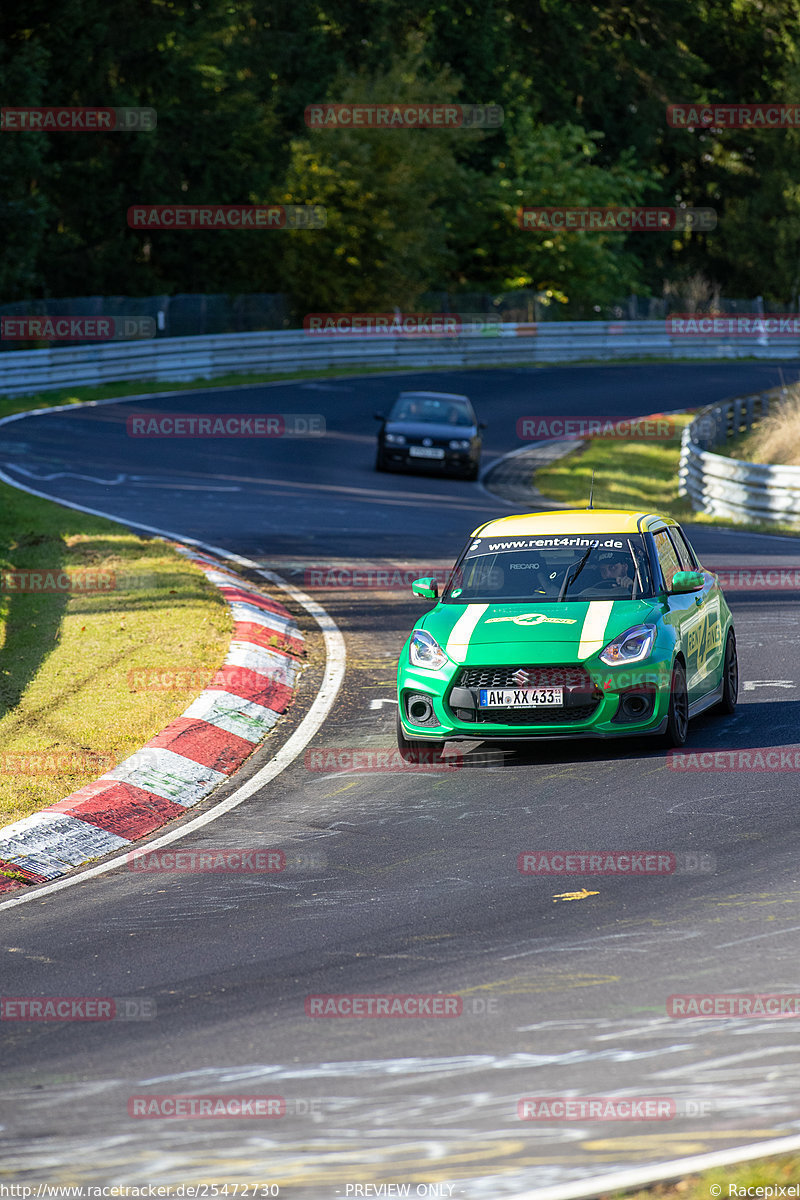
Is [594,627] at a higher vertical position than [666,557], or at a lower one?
lower

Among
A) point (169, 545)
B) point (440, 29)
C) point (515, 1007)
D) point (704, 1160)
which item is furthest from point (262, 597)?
point (440, 29)

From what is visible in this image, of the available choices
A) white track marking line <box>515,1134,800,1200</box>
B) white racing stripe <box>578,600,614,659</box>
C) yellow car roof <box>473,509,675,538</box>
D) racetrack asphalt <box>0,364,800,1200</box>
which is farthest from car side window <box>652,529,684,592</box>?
white track marking line <box>515,1134,800,1200</box>

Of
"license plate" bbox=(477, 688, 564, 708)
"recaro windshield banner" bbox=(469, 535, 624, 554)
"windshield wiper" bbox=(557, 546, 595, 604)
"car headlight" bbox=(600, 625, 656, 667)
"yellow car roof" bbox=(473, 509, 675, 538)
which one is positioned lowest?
"license plate" bbox=(477, 688, 564, 708)

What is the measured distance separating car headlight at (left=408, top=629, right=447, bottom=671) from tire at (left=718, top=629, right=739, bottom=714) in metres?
2.35

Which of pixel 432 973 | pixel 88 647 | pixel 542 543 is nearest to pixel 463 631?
pixel 542 543

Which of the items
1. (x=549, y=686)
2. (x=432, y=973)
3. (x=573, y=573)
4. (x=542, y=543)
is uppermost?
(x=542, y=543)

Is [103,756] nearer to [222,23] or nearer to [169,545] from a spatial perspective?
[169,545]

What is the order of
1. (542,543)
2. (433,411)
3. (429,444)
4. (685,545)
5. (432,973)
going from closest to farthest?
(432,973), (542,543), (685,545), (429,444), (433,411)

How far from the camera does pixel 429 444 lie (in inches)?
1121

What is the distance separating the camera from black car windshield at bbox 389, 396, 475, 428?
95.9 feet

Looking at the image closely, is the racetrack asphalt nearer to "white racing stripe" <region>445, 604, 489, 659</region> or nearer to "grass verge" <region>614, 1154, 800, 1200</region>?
"grass verge" <region>614, 1154, 800, 1200</region>

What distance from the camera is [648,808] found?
8672mm

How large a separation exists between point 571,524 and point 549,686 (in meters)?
1.93

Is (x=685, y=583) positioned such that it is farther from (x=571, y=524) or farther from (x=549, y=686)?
(x=549, y=686)
